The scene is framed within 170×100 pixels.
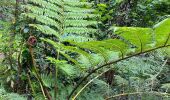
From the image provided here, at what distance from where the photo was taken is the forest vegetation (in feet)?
4.91

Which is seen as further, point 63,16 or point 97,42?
point 63,16

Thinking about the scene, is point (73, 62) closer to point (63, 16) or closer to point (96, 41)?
point (63, 16)

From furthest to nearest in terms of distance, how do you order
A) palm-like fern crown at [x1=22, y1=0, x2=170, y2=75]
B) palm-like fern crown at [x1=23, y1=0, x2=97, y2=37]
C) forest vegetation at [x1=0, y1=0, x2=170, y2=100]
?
palm-like fern crown at [x1=23, y1=0, x2=97, y2=37], forest vegetation at [x1=0, y1=0, x2=170, y2=100], palm-like fern crown at [x1=22, y1=0, x2=170, y2=75]

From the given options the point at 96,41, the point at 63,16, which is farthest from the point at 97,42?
the point at 63,16

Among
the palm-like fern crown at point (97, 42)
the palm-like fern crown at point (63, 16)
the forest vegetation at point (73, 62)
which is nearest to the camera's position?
the palm-like fern crown at point (97, 42)

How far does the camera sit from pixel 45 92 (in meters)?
1.67

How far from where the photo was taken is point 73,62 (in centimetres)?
212

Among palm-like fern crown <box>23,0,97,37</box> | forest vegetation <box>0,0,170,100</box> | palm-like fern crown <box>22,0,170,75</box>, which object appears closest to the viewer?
palm-like fern crown <box>22,0,170,75</box>

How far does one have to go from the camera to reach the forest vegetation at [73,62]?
150 centimetres

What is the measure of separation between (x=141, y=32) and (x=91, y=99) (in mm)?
716

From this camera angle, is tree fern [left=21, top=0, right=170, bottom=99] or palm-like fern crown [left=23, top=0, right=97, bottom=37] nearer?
tree fern [left=21, top=0, right=170, bottom=99]

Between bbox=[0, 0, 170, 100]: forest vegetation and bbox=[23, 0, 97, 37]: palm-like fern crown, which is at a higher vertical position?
bbox=[23, 0, 97, 37]: palm-like fern crown

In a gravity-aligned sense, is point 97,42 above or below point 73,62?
above

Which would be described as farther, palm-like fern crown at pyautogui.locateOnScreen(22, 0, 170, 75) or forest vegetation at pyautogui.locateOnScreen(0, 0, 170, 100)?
forest vegetation at pyautogui.locateOnScreen(0, 0, 170, 100)
